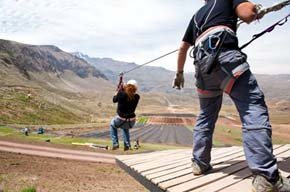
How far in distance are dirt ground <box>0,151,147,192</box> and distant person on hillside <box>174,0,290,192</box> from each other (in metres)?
8.25

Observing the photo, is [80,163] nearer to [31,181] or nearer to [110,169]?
[110,169]

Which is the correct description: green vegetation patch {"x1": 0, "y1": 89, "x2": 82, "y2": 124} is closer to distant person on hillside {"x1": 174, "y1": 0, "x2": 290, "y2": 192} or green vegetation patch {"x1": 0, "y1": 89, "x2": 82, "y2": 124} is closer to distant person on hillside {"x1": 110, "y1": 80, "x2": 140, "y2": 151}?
distant person on hillside {"x1": 110, "y1": 80, "x2": 140, "y2": 151}

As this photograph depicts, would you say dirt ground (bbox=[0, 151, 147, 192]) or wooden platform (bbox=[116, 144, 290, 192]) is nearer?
wooden platform (bbox=[116, 144, 290, 192])

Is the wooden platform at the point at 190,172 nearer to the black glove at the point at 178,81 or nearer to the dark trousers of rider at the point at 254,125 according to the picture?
the dark trousers of rider at the point at 254,125

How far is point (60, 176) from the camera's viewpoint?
14.5m

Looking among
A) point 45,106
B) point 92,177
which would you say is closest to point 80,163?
point 92,177

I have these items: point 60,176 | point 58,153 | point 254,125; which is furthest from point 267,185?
point 58,153

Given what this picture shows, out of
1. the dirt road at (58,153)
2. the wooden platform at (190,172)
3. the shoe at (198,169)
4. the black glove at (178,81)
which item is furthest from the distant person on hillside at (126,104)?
the shoe at (198,169)

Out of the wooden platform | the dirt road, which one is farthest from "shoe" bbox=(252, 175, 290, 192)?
the dirt road

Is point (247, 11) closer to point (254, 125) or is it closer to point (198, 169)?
point (254, 125)

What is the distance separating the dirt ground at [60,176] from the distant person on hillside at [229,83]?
8.25 metres

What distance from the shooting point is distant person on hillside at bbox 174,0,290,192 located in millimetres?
4420

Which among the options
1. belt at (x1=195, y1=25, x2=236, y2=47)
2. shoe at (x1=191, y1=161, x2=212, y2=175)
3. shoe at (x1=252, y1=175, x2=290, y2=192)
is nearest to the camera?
shoe at (x1=252, y1=175, x2=290, y2=192)

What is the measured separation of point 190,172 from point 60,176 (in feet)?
31.4
